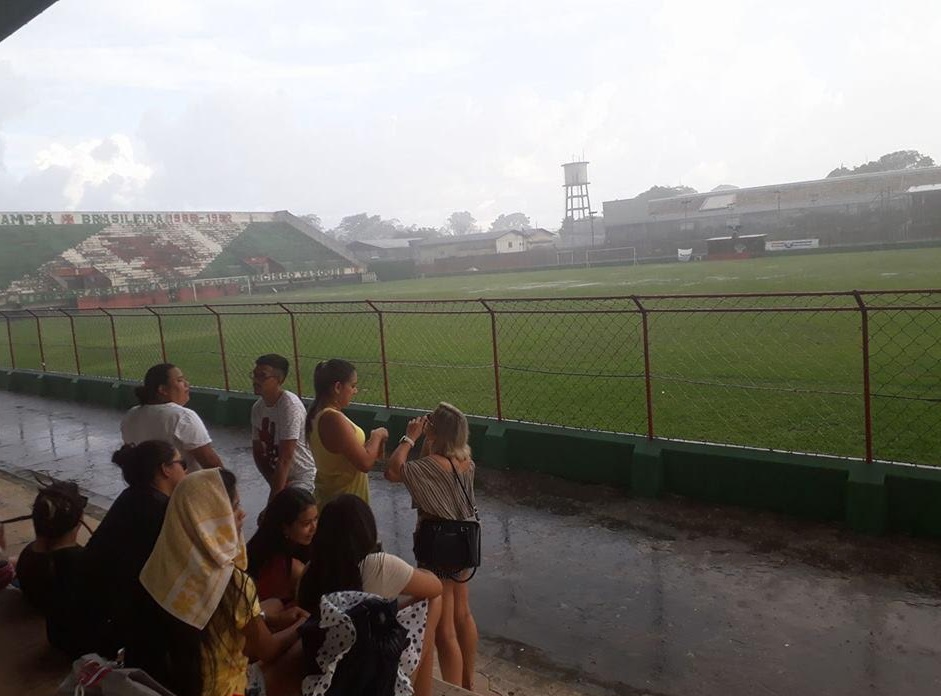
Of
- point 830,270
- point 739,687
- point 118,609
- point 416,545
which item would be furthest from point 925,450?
A: point 830,270

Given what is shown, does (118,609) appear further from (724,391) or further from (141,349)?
(141,349)

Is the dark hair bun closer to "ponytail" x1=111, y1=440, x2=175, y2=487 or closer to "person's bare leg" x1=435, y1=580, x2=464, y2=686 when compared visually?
"ponytail" x1=111, y1=440, x2=175, y2=487

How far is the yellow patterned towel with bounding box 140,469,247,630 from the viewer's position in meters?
2.61

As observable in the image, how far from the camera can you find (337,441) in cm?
404

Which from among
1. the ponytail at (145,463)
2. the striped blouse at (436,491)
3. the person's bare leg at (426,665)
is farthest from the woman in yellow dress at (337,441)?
the person's bare leg at (426,665)

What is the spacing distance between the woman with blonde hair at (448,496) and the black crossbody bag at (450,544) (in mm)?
27

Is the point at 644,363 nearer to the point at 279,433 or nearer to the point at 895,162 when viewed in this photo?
the point at 279,433

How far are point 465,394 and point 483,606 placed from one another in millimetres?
6134

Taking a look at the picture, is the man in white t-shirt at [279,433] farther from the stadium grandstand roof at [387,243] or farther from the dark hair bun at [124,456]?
the stadium grandstand roof at [387,243]

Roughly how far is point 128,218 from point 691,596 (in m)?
62.2

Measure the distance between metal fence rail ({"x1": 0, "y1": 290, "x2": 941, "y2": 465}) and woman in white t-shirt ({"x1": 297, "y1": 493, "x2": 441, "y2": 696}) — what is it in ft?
13.5

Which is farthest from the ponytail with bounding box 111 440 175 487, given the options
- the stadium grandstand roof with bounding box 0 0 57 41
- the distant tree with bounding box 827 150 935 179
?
the distant tree with bounding box 827 150 935 179

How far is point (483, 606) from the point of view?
199 inches

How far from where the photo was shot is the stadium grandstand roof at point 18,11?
17.2 feet
